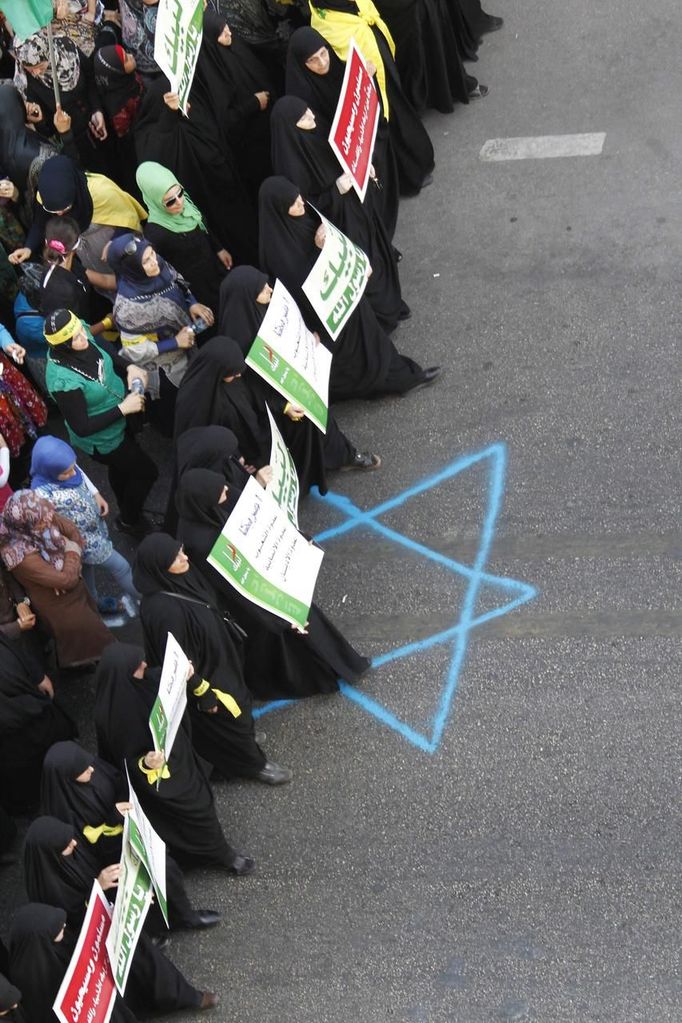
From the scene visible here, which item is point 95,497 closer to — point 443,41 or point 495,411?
point 495,411

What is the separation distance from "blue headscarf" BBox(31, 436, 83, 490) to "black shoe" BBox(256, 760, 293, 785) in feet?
5.00

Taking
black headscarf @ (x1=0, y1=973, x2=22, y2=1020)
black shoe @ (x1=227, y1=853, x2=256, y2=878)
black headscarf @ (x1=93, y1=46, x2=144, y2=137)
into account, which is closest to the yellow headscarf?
black headscarf @ (x1=93, y1=46, x2=144, y2=137)

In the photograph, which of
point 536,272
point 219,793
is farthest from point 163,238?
point 219,793

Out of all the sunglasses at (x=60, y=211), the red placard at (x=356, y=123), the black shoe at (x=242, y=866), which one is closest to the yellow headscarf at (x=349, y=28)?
the red placard at (x=356, y=123)

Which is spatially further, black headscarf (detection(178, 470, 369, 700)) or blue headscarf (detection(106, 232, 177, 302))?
blue headscarf (detection(106, 232, 177, 302))

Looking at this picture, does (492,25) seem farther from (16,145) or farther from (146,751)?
(146,751)

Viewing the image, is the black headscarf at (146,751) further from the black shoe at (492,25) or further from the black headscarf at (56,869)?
the black shoe at (492,25)

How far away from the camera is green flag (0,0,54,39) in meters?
7.12

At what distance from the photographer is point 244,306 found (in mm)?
6469

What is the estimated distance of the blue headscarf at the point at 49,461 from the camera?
20.2 ft

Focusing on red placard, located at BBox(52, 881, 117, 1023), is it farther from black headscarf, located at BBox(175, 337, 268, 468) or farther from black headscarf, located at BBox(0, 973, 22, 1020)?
black headscarf, located at BBox(175, 337, 268, 468)

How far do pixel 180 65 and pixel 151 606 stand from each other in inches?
120

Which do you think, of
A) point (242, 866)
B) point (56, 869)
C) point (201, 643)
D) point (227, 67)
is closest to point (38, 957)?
point (56, 869)

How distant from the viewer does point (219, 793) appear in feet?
20.1
